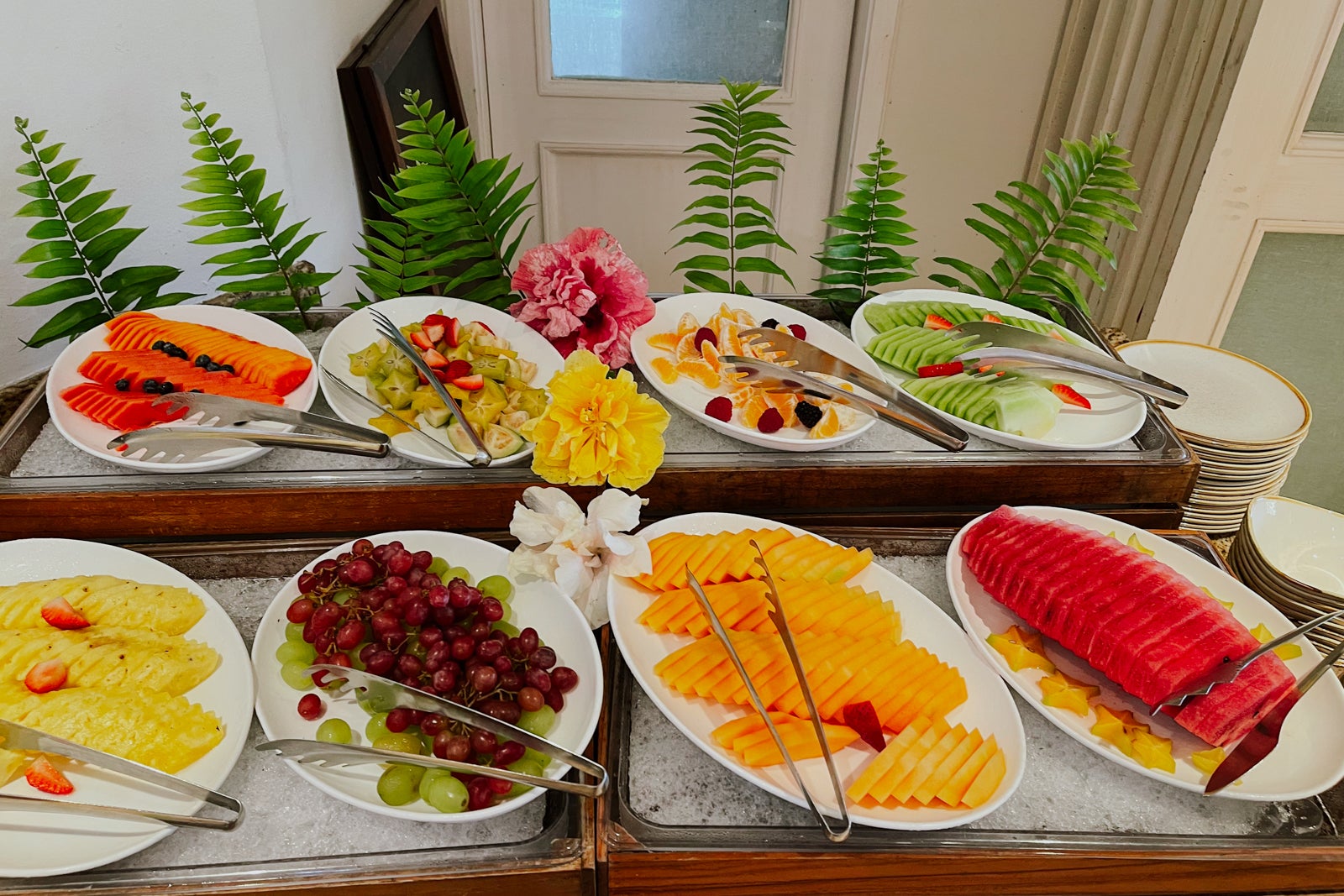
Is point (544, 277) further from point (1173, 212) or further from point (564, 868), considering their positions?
point (1173, 212)

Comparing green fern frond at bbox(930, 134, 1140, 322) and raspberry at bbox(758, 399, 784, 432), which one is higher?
green fern frond at bbox(930, 134, 1140, 322)

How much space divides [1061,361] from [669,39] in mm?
2276

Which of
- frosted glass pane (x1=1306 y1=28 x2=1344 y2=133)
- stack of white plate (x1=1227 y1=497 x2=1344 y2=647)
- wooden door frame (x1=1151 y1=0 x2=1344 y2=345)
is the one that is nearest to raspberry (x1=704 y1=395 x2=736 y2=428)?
stack of white plate (x1=1227 y1=497 x2=1344 y2=647)

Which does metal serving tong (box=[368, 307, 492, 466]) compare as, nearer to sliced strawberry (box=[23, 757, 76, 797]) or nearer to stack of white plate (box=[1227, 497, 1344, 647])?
sliced strawberry (box=[23, 757, 76, 797])

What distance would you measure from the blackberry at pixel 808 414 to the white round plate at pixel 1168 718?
10.1 inches

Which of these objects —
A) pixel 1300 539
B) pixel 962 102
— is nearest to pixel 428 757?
pixel 1300 539

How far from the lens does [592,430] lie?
105 centimetres

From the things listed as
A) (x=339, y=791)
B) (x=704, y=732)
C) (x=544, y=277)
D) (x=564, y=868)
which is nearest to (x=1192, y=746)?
(x=704, y=732)

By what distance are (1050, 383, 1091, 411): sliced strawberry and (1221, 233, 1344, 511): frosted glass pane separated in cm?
161

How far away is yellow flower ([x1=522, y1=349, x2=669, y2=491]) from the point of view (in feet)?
3.41

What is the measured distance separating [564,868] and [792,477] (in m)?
0.59

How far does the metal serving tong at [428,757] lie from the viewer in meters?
0.84

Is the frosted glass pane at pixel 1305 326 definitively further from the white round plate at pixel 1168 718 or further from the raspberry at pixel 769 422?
the raspberry at pixel 769 422

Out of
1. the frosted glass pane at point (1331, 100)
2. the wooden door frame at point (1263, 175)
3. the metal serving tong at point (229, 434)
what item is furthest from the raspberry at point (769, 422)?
the frosted glass pane at point (1331, 100)
